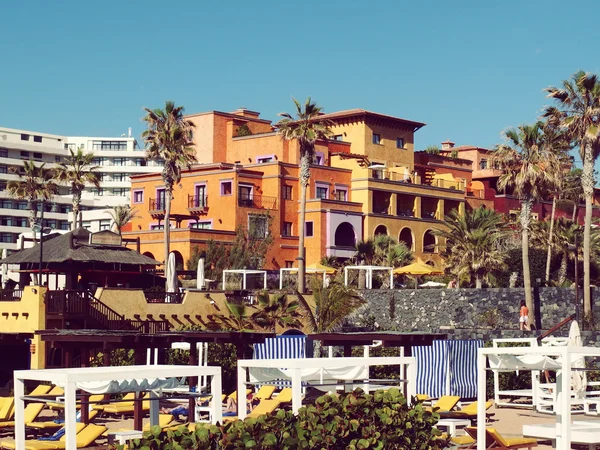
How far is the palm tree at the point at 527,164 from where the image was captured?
41.9m

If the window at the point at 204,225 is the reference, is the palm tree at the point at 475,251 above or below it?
below

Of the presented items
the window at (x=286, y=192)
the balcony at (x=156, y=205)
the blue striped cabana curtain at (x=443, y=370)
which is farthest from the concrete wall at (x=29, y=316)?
the balcony at (x=156, y=205)

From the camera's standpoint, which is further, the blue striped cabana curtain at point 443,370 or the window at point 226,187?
the window at point 226,187

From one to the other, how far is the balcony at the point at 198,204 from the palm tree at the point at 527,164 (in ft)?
77.3

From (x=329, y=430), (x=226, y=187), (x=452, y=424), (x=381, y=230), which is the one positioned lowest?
(x=452, y=424)

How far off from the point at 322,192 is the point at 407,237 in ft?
22.2

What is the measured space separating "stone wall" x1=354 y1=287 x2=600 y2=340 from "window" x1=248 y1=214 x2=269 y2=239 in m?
14.2

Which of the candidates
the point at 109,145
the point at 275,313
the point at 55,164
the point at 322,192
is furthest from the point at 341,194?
the point at 109,145

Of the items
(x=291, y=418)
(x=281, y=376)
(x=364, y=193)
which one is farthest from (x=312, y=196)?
(x=291, y=418)

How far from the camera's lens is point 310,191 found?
6312cm

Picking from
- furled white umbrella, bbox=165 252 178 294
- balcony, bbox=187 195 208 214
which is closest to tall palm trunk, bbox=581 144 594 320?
furled white umbrella, bbox=165 252 178 294

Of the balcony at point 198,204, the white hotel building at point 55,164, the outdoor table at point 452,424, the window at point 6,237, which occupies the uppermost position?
the white hotel building at point 55,164

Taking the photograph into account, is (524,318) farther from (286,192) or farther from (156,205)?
(156,205)

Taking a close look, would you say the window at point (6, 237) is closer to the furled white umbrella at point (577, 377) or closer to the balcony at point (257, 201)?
the balcony at point (257, 201)
